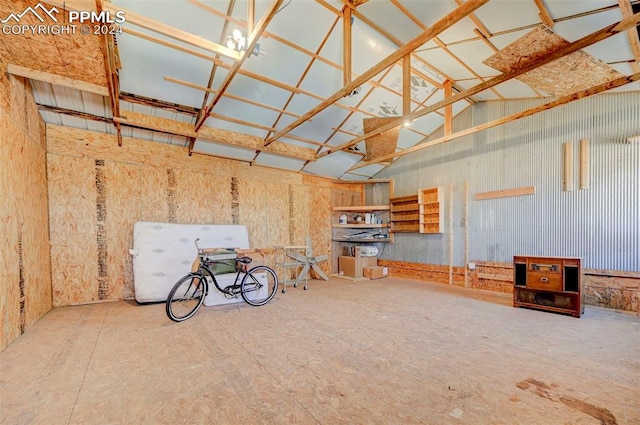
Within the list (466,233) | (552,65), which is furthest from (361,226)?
(552,65)

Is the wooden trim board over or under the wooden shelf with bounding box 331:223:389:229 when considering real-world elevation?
over

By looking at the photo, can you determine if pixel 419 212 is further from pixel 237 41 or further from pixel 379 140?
pixel 237 41

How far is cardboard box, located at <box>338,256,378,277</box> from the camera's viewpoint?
781 cm

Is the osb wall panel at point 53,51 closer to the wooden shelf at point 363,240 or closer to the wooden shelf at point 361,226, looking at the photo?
the wooden shelf at point 361,226

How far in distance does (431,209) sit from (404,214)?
869 mm

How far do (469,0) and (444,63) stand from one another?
2845mm

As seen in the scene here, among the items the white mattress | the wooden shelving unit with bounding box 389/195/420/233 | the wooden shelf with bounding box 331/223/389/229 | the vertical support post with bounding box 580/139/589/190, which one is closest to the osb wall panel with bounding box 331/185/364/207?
the wooden shelf with bounding box 331/223/389/229

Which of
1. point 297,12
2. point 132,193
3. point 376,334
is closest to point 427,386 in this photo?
point 376,334

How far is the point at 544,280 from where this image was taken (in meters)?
4.42

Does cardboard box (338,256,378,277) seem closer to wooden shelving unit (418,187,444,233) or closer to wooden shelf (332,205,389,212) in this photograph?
wooden shelf (332,205,389,212)

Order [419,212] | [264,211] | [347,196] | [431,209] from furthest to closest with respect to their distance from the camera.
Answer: [347,196]
[419,212]
[431,209]
[264,211]

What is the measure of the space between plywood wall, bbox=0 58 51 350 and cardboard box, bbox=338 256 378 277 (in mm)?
6387

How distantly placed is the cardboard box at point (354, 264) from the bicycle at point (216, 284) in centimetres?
341

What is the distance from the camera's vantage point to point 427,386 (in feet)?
7.25
